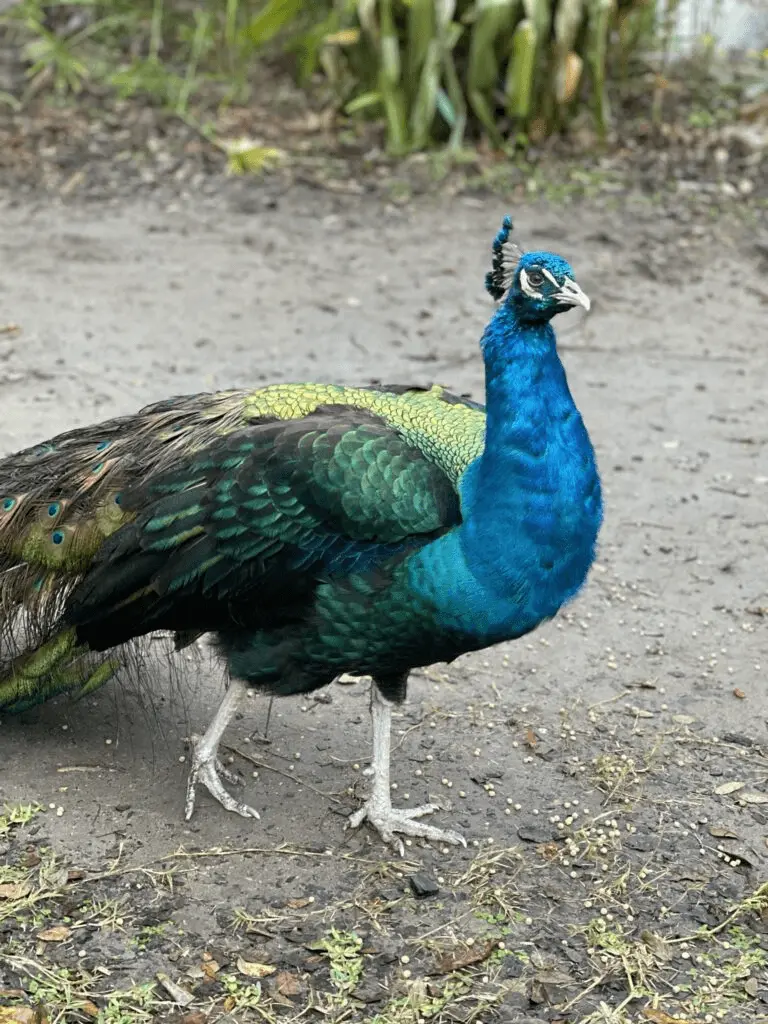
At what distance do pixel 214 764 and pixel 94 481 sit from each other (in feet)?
3.08

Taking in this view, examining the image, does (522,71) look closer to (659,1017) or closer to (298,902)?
(298,902)

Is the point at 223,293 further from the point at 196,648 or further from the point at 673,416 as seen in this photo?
the point at 196,648

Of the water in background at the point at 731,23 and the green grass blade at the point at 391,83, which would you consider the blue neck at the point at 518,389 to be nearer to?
the green grass blade at the point at 391,83

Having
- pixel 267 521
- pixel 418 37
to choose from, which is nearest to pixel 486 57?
pixel 418 37

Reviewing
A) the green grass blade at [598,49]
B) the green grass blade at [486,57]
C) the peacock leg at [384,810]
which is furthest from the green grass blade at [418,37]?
the peacock leg at [384,810]

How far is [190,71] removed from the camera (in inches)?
380

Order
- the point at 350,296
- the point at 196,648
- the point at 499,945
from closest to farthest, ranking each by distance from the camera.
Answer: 1. the point at 499,945
2. the point at 196,648
3. the point at 350,296

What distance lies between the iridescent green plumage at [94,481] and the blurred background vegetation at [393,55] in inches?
210

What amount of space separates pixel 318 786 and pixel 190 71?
22.4ft

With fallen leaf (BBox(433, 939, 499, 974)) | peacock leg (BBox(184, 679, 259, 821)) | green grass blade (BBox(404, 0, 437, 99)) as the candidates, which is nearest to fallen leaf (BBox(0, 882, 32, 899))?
peacock leg (BBox(184, 679, 259, 821))

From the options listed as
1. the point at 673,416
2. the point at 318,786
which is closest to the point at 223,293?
the point at 673,416

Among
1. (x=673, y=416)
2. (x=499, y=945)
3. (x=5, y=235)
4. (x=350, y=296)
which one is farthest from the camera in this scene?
(x=5, y=235)

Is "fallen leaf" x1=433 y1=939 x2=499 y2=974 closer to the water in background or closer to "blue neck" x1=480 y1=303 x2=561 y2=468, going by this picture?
"blue neck" x1=480 y1=303 x2=561 y2=468

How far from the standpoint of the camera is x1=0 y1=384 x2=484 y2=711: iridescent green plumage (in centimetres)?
385
